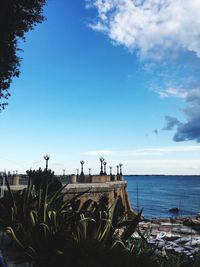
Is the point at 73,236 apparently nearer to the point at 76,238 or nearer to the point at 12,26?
the point at 76,238

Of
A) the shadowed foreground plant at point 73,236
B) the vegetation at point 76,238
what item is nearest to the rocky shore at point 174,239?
the vegetation at point 76,238

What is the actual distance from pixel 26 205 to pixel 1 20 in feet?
24.1

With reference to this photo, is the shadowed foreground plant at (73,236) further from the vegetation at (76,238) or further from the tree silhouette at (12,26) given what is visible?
the tree silhouette at (12,26)

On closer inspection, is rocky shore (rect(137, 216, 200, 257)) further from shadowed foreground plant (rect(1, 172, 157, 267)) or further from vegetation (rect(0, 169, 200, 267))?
shadowed foreground plant (rect(1, 172, 157, 267))

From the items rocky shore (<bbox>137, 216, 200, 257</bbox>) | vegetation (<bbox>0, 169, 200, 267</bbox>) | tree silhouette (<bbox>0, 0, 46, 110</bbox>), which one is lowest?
rocky shore (<bbox>137, 216, 200, 257</bbox>)

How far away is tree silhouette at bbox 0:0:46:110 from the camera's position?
432 inches

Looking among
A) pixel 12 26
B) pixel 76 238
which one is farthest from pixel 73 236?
pixel 12 26

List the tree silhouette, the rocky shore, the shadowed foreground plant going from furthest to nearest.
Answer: the tree silhouette, the rocky shore, the shadowed foreground plant

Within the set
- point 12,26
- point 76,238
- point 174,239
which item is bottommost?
point 174,239

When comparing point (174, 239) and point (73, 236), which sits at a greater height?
point (73, 236)

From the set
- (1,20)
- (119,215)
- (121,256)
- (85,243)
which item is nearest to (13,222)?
(119,215)

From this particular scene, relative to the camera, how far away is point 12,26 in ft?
37.6

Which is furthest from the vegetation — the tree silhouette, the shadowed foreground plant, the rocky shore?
the tree silhouette

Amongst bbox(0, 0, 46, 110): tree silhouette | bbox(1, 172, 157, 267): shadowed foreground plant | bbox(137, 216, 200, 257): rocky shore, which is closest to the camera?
bbox(1, 172, 157, 267): shadowed foreground plant
